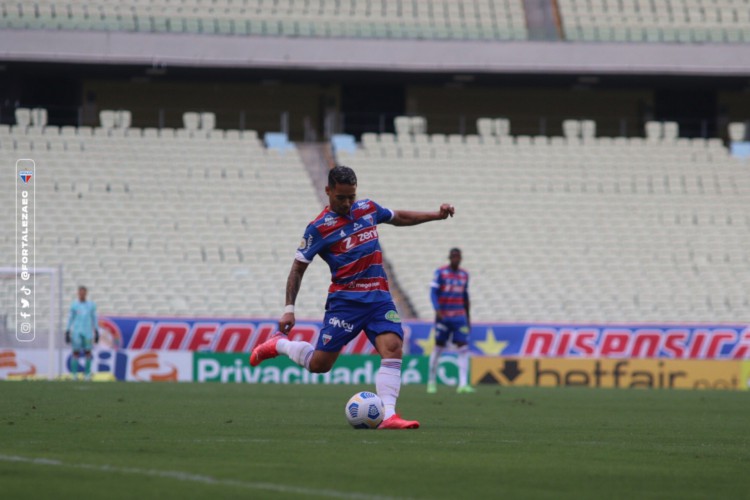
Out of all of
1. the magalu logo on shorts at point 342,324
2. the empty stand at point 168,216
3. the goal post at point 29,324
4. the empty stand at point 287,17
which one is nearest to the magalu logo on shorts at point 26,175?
the empty stand at point 168,216

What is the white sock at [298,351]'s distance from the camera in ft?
39.6

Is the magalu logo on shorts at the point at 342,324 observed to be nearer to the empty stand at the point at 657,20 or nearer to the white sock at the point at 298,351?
the white sock at the point at 298,351

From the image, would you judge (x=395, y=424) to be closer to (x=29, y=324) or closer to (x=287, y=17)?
(x=29, y=324)

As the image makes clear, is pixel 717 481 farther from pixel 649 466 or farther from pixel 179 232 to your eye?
pixel 179 232

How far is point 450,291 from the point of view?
75.6 feet

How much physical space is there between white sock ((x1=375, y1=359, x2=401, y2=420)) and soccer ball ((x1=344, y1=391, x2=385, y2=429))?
0.58 ft

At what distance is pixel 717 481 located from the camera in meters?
7.94

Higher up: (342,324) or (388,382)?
(342,324)

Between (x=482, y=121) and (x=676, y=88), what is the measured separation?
310 inches

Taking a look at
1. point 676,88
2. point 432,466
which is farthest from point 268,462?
point 676,88

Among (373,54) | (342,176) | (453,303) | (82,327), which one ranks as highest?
(373,54)

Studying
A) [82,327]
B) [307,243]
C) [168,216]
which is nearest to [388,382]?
[307,243]

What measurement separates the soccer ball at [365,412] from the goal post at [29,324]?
49.9 feet

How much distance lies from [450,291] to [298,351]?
11113 millimetres
